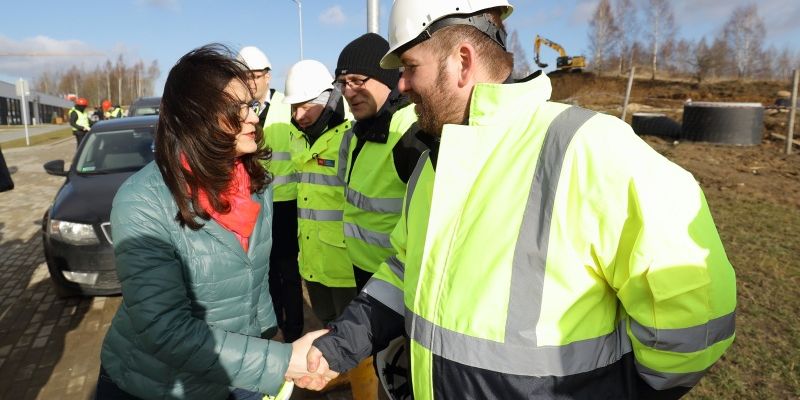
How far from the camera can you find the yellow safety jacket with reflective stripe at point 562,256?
1185mm

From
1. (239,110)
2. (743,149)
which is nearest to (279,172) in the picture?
(239,110)

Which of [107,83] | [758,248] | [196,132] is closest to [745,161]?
[758,248]

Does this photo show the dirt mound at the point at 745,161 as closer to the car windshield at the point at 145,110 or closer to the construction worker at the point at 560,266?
the construction worker at the point at 560,266

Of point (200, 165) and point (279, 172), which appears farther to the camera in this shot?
point (279, 172)

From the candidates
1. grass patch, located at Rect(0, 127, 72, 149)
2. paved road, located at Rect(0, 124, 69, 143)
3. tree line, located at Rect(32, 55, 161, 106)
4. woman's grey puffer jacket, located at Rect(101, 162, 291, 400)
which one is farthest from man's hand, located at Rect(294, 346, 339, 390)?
tree line, located at Rect(32, 55, 161, 106)

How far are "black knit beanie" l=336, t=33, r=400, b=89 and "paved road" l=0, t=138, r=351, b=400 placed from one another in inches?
84.0

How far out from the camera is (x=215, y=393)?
1943mm

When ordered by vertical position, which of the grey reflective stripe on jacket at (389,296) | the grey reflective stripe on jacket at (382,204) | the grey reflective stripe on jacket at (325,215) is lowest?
the grey reflective stripe on jacket at (389,296)

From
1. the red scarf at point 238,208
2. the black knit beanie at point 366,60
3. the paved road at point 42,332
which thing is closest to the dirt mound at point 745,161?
the black knit beanie at point 366,60

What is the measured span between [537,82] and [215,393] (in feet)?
5.18

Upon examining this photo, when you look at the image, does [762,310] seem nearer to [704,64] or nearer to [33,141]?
[33,141]

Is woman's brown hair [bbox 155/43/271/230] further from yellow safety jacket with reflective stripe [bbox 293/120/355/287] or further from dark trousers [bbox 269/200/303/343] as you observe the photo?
dark trousers [bbox 269/200/303/343]

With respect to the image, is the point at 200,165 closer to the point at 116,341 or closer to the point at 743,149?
the point at 116,341

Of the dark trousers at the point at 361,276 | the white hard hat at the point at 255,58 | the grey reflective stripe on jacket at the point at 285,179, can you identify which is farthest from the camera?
the white hard hat at the point at 255,58
